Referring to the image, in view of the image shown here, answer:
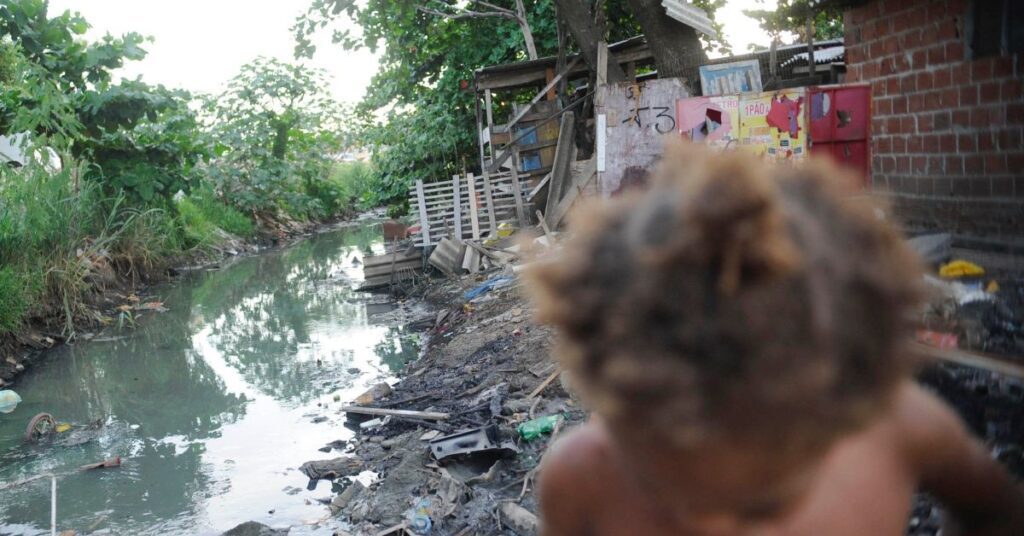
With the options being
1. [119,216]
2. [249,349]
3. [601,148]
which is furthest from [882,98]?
[119,216]

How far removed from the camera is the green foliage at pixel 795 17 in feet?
16.3

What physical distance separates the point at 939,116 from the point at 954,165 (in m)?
0.24

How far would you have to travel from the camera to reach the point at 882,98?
4.09m

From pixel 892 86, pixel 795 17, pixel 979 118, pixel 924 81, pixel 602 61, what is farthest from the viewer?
pixel 602 61

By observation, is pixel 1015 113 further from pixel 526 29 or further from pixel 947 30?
pixel 526 29

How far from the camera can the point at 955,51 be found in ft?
11.3

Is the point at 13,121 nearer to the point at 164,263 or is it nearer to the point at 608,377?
the point at 164,263

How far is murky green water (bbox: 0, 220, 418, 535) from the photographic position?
5473 mm

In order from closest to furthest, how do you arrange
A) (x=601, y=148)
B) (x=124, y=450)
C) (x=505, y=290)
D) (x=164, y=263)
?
(x=124, y=450), (x=505, y=290), (x=601, y=148), (x=164, y=263)

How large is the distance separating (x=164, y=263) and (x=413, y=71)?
21.6ft

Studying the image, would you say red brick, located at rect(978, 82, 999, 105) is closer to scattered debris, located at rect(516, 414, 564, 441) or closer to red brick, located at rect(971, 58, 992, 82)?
red brick, located at rect(971, 58, 992, 82)

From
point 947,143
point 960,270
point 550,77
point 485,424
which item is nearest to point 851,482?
point 960,270

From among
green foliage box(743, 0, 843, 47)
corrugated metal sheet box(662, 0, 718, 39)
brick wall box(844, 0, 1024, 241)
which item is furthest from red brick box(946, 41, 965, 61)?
corrugated metal sheet box(662, 0, 718, 39)

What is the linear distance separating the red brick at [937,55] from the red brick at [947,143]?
0.31 meters
